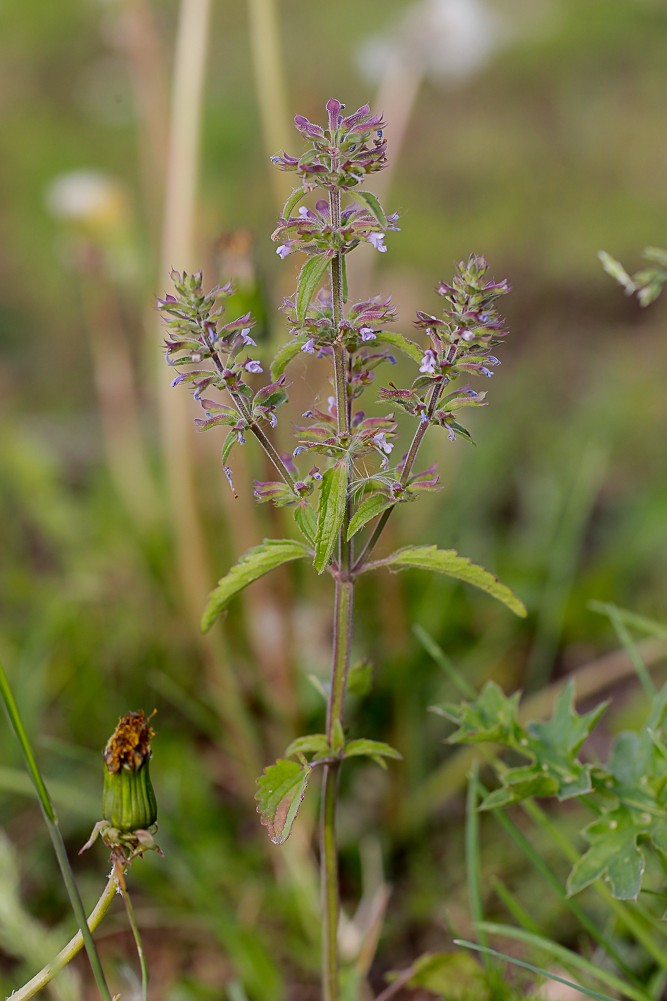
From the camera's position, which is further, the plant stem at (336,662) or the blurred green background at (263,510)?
the blurred green background at (263,510)

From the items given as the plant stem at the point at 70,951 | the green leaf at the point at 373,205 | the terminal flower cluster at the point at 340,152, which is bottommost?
the plant stem at the point at 70,951

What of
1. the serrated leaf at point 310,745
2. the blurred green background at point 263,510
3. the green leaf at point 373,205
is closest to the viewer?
the green leaf at point 373,205

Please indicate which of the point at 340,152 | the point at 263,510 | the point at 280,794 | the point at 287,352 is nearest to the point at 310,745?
the point at 280,794

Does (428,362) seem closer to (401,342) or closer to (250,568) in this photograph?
(401,342)

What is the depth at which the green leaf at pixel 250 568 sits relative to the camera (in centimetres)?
59

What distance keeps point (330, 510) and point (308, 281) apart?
0.42ft

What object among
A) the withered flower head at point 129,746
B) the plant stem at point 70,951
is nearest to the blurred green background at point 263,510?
the plant stem at point 70,951

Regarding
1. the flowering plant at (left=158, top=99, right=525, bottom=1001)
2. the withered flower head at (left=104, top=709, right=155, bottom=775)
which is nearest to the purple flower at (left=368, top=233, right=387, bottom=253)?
the flowering plant at (left=158, top=99, right=525, bottom=1001)

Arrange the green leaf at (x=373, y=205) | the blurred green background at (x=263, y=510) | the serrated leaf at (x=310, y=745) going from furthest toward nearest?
1. the blurred green background at (x=263, y=510)
2. the serrated leaf at (x=310, y=745)
3. the green leaf at (x=373, y=205)

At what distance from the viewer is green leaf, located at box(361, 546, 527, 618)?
0.57 metres

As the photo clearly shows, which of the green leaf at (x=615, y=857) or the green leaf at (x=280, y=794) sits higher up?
the green leaf at (x=280, y=794)

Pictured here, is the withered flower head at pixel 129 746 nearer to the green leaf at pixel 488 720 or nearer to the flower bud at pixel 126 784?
Answer: the flower bud at pixel 126 784

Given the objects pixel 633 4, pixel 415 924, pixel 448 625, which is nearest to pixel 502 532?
pixel 448 625

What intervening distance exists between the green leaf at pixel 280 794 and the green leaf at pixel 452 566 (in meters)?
0.13
